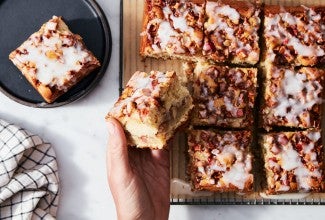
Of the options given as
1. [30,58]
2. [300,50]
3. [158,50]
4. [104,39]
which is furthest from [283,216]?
[30,58]

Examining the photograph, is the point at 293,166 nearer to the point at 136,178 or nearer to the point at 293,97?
the point at 293,97

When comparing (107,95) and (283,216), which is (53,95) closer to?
(107,95)

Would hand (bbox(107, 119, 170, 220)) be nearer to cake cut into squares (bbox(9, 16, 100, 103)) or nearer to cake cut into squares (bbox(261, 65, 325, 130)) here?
cake cut into squares (bbox(9, 16, 100, 103))

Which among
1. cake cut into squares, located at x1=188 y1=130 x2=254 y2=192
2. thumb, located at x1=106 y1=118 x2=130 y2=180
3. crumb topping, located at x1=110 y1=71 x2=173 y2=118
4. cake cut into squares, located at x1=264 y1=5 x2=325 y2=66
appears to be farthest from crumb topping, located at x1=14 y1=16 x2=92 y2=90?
cake cut into squares, located at x1=264 y1=5 x2=325 y2=66

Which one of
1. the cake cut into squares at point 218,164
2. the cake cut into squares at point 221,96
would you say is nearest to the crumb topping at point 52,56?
the cake cut into squares at point 221,96

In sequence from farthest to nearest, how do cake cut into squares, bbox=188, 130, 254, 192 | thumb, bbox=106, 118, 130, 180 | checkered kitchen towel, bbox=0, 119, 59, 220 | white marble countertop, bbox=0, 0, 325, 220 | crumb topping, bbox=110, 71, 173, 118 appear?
white marble countertop, bbox=0, 0, 325, 220
checkered kitchen towel, bbox=0, 119, 59, 220
cake cut into squares, bbox=188, 130, 254, 192
thumb, bbox=106, 118, 130, 180
crumb topping, bbox=110, 71, 173, 118

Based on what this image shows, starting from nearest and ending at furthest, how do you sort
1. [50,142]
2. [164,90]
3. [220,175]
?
1. [164,90]
2. [220,175]
3. [50,142]
